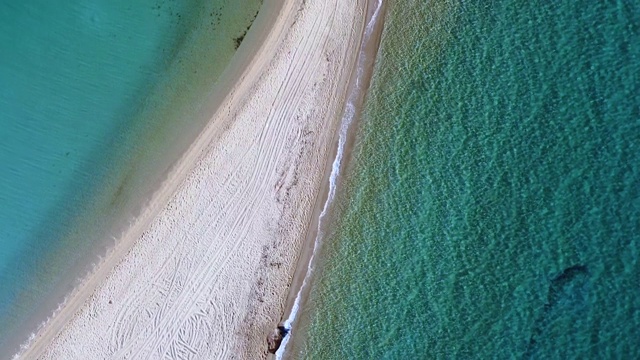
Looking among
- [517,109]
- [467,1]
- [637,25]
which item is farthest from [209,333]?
[637,25]

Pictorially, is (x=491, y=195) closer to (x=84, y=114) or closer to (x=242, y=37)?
(x=242, y=37)

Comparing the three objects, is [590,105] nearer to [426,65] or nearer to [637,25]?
[637,25]

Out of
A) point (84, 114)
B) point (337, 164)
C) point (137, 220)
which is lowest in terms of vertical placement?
point (137, 220)

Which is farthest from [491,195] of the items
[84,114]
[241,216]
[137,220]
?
[84,114]

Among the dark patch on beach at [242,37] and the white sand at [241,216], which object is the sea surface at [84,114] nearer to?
the dark patch on beach at [242,37]

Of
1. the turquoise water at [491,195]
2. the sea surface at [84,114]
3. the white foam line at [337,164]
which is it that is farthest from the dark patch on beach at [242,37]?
the turquoise water at [491,195]

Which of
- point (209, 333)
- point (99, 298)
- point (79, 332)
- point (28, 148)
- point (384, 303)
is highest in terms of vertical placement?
point (384, 303)
